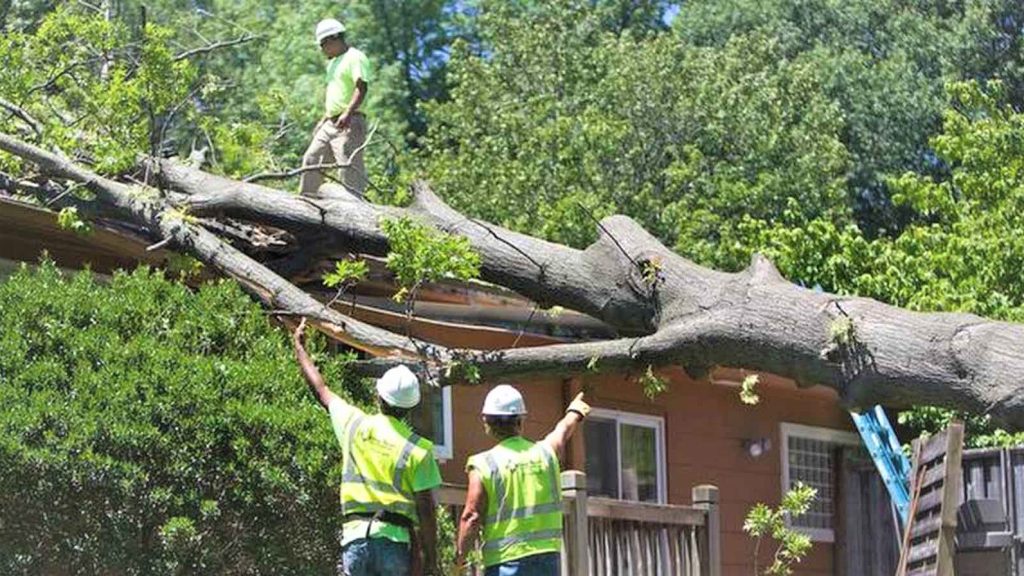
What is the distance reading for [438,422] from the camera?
47.1 feet

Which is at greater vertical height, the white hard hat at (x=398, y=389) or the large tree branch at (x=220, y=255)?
the large tree branch at (x=220, y=255)

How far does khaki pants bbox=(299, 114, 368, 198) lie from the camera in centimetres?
1366

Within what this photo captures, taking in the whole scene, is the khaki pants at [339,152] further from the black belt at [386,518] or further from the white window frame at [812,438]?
the white window frame at [812,438]

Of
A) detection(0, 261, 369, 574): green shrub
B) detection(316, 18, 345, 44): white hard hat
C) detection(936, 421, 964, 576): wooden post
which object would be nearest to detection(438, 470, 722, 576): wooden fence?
detection(0, 261, 369, 574): green shrub

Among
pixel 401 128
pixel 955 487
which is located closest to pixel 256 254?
pixel 955 487

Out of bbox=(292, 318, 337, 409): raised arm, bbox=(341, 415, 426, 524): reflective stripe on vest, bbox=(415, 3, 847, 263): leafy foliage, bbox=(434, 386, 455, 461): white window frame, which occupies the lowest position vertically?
bbox=(341, 415, 426, 524): reflective stripe on vest

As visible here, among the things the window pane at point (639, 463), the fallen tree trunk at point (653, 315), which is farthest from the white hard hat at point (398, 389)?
the window pane at point (639, 463)

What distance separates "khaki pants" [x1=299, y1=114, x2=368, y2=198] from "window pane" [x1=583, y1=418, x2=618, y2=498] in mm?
3313

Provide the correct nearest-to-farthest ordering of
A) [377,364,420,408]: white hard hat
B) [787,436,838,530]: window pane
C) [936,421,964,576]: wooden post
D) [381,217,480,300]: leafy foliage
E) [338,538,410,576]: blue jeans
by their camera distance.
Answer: [338,538,410,576]: blue jeans < [377,364,420,408]: white hard hat < [381,217,480,300]: leafy foliage < [936,421,964,576]: wooden post < [787,436,838,530]: window pane

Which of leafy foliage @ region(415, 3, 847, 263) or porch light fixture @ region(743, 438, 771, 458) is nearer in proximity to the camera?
porch light fixture @ region(743, 438, 771, 458)

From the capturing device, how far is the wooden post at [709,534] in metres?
12.8

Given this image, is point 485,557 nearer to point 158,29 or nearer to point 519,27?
point 158,29

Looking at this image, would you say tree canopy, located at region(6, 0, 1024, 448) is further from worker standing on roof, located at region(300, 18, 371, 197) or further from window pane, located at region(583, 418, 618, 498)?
window pane, located at region(583, 418, 618, 498)

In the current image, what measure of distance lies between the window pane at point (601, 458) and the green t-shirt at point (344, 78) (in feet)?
12.0
